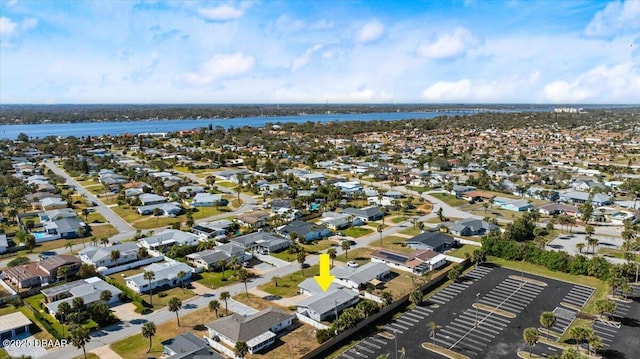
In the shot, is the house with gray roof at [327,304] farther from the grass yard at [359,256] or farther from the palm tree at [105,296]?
the palm tree at [105,296]

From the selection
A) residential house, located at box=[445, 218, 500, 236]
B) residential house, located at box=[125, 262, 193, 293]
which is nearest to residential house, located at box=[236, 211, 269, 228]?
residential house, located at box=[125, 262, 193, 293]

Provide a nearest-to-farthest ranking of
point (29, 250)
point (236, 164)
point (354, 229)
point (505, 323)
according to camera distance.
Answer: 1. point (505, 323)
2. point (29, 250)
3. point (354, 229)
4. point (236, 164)

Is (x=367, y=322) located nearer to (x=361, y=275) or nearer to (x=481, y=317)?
(x=361, y=275)

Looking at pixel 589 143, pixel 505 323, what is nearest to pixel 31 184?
pixel 505 323

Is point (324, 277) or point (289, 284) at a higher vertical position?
point (324, 277)

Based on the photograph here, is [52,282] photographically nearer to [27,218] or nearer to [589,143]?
[27,218]

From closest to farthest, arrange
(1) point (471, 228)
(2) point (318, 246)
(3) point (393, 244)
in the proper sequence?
(2) point (318, 246), (3) point (393, 244), (1) point (471, 228)

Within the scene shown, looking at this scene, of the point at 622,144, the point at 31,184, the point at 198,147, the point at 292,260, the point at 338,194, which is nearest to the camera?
the point at 292,260

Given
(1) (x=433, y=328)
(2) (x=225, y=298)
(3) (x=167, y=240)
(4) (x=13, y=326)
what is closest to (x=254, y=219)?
(3) (x=167, y=240)

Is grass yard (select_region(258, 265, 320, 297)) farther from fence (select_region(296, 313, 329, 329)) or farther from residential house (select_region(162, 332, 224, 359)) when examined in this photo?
residential house (select_region(162, 332, 224, 359))
